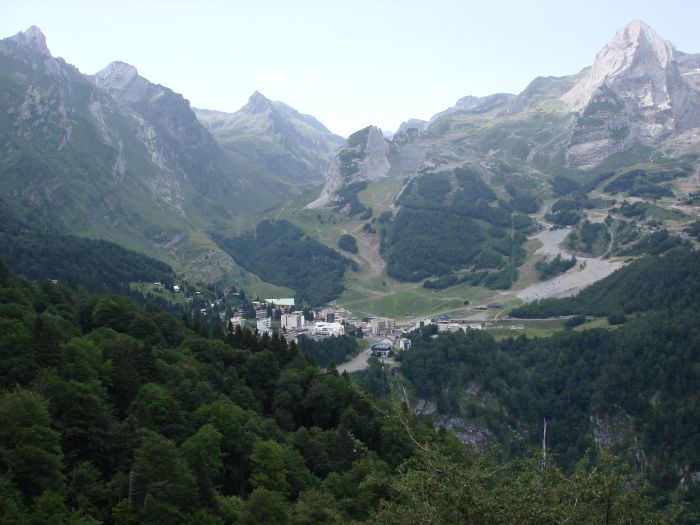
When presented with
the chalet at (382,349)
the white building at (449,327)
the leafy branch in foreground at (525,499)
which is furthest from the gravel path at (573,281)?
the leafy branch in foreground at (525,499)

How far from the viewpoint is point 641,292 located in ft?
486

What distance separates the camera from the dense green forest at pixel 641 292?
138 m

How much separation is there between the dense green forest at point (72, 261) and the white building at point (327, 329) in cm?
3634

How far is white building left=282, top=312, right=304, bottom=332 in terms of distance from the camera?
491 ft

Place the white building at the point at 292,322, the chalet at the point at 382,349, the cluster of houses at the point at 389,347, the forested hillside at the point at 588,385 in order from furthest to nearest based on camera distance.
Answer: the white building at the point at 292,322, the cluster of houses at the point at 389,347, the chalet at the point at 382,349, the forested hillside at the point at 588,385

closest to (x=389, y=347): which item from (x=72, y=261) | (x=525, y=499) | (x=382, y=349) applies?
(x=382, y=349)

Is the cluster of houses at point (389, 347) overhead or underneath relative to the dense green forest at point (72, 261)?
underneath

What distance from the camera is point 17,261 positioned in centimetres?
13200

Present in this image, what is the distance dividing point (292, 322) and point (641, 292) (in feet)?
245

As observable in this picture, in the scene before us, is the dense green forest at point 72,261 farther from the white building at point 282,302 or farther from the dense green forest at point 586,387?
the dense green forest at point 586,387

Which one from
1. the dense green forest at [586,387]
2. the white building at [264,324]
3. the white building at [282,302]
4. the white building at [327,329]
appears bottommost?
the dense green forest at [586,387]

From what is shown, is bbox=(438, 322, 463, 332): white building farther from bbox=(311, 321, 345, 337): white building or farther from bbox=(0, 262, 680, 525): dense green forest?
bbox=(0, 262, 680, 525): dense green forest

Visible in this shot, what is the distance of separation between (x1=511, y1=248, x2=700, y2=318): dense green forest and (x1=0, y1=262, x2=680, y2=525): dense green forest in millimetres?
99652

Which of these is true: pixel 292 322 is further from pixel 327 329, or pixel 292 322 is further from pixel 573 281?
pixel 573 281
